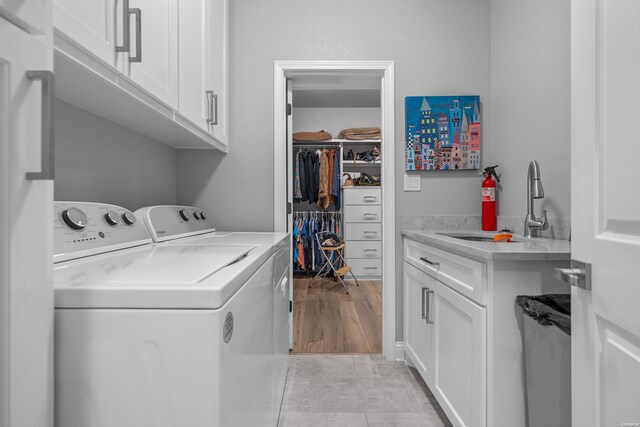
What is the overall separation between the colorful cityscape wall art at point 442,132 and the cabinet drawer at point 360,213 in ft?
7.52

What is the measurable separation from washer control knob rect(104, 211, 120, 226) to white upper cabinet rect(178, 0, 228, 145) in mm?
500

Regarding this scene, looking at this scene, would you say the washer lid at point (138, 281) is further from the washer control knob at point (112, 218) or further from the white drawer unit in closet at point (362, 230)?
the white drawer unit in closet at point (362, 230)

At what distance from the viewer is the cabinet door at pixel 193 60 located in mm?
1411

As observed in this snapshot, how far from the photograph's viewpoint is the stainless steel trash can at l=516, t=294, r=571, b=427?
94 cm

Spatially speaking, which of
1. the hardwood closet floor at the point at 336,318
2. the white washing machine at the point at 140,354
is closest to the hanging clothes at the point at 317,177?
the hardwood closet floor at the point at 336,318

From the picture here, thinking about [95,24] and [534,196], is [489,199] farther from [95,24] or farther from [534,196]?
[95,24]

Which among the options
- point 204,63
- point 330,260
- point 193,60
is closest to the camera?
point 193,60

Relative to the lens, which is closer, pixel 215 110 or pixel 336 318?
pixel 215 110

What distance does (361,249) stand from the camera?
4473mm

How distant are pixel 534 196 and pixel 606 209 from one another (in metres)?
1.03

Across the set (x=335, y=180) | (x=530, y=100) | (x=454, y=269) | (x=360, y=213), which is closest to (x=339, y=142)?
(x=335, y=180)

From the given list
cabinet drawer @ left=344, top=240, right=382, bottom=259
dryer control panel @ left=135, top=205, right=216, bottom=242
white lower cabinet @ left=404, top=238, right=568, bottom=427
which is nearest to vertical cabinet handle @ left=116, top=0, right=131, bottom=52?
dryer control panel @ left=135, top=205, right=216, bottom=242

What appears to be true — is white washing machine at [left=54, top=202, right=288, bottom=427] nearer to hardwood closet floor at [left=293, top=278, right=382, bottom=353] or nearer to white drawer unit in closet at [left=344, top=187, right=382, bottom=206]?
hardwood closet floor at [left=293, top=278, right=382, bottom=353]

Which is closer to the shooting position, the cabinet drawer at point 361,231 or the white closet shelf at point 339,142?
the cabinet drawer at point 361,231
